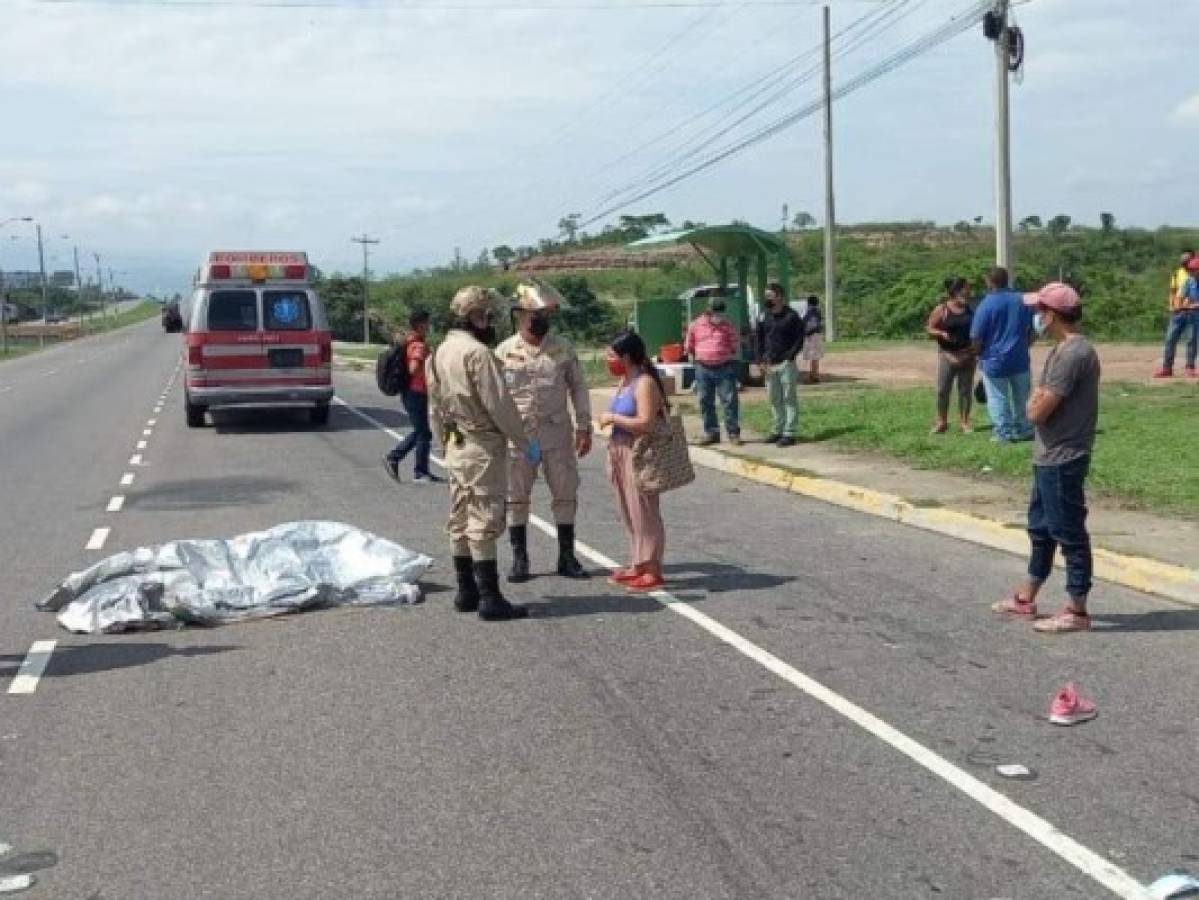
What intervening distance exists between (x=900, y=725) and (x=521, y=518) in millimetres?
3770

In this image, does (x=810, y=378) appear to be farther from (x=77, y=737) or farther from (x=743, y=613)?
(x=77, y=737)

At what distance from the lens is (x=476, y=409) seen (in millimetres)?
7859

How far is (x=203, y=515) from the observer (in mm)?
12977

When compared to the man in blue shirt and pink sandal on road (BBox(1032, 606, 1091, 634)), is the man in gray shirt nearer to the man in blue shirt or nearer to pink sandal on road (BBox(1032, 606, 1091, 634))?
pink sandal on road (BBox(1032, 606, 1091, 634))

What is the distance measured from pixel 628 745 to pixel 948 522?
233 inches

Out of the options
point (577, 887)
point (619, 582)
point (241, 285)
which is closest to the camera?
point (577, 887)

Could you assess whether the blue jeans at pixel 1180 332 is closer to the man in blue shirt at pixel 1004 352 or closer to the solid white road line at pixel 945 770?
the man in blue shirt at pixel 1004 352

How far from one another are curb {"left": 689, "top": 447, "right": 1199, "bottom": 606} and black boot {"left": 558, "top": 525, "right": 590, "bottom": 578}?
3.15 metres

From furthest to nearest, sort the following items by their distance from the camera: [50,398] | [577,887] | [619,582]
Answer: [50,398]
[619,582]
[577,887]

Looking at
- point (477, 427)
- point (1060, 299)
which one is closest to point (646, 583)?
point (477, 427)

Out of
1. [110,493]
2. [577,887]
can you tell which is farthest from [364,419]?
[577,887]

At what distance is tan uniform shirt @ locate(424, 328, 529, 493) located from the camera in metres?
7.78

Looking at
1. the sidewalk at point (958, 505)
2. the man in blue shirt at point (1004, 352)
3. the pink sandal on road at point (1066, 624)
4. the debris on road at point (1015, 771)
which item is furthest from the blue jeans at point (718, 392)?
the debris on road at point (1015, 771)

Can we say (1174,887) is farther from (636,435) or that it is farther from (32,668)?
(32,668)
